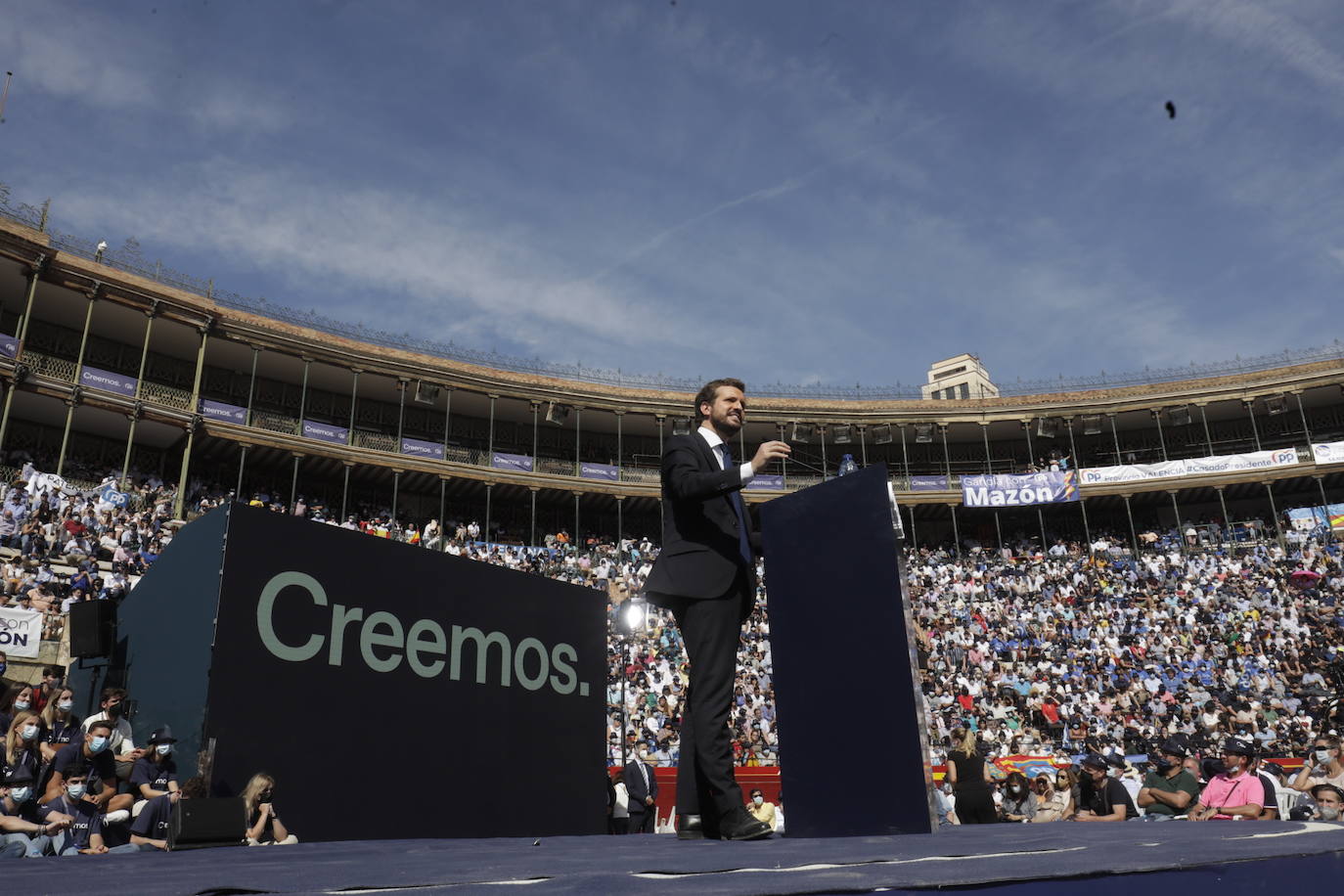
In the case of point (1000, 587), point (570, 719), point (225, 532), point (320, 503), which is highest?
point (320, 503)

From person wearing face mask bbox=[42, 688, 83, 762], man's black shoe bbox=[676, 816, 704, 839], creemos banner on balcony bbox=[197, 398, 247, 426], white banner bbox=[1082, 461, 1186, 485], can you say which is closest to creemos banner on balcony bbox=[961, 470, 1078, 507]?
white banner bbox=[1082, 461, 1186, 485]

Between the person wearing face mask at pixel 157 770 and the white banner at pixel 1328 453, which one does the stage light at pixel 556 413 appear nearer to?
the white banner at pixel 1328 453

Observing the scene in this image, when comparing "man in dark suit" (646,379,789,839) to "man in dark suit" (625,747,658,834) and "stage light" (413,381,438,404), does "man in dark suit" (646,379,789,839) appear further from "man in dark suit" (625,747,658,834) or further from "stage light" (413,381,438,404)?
"stage light" (413,381,438,404)

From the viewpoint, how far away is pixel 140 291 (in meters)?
25.7

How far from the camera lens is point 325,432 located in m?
28.7

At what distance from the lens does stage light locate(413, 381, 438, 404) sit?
3070 centimetres

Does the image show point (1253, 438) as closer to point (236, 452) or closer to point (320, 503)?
point (320, 503)

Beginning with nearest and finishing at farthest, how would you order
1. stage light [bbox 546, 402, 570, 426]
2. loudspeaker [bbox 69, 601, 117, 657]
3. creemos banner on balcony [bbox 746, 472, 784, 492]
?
1. loudspeaker [bbox 69, 601, 117, 657]
2. stage light [bbox 546, 402, 570, 426]
3. creemos banner on balcony [bbox 746, 472, 784, 492]

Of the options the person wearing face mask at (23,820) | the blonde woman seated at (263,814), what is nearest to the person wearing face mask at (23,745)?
the person wearing face mask at (23,820)

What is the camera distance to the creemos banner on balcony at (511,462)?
31.1 metres

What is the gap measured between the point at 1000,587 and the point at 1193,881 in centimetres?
2829

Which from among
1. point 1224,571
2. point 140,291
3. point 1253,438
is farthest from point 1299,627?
point 140,291

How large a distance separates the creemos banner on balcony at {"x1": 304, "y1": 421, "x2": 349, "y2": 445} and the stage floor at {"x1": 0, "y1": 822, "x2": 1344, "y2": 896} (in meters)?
27.5

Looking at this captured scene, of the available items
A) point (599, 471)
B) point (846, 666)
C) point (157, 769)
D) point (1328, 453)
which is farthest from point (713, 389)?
point (1328, 453)
